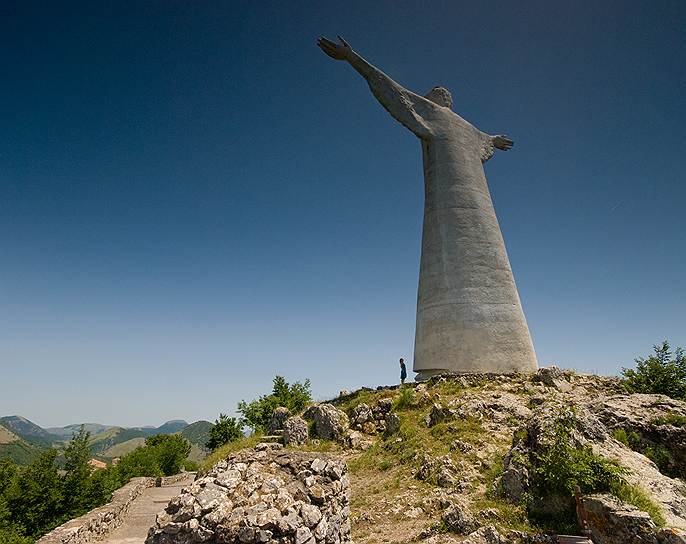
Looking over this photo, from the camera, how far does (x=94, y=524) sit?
9.88 m

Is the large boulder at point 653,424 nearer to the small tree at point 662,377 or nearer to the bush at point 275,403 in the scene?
the small tree at point 662,377

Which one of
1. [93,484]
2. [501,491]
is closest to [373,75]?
[501,491]

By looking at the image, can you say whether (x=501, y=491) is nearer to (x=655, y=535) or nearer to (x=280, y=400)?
(x=655, y=535)

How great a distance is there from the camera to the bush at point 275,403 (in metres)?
23.1

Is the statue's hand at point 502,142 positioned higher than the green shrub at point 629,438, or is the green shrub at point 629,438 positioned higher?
the statue's hand at point 502,142

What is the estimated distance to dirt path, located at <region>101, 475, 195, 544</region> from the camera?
1050 cm

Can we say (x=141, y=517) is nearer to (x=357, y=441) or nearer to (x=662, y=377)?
(x=357, y=441)

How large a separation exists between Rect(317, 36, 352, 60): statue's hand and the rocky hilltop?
16186 millimetres

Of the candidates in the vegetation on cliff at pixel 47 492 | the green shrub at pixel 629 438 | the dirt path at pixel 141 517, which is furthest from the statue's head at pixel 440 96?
the vegetation on cliff at pixel 47 492

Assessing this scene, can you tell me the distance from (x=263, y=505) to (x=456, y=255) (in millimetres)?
13821

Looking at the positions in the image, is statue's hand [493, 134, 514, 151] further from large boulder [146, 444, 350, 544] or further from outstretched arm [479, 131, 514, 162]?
large boulder [146, 444, 350, 544]

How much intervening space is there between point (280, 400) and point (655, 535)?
20836 millimetres

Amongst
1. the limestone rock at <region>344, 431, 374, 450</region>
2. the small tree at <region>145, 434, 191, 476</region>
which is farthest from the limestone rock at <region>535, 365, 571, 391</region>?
the small tree at <region>145, 434, 191, 476</region>

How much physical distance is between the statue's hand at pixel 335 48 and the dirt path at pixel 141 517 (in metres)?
20.5
